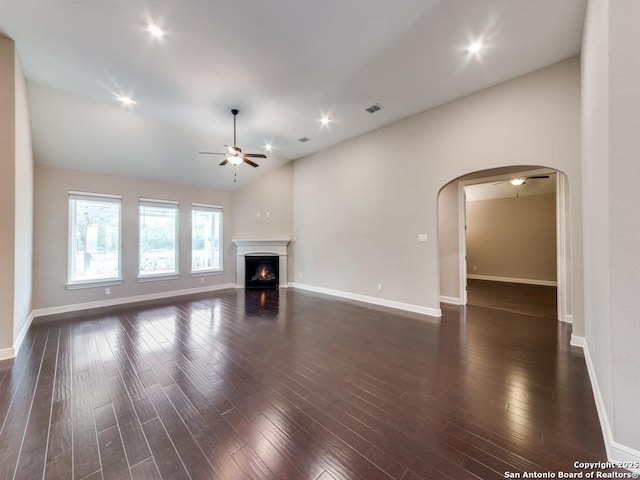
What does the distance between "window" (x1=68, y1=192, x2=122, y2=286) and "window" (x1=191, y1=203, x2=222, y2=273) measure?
1565mm

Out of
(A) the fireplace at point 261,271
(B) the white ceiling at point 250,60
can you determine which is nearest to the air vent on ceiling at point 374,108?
(B) the white ceiling at point 250,60

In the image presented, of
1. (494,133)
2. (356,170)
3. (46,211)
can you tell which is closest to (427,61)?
(494,133)

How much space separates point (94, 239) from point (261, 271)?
3736mm

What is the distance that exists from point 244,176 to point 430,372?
6.11m

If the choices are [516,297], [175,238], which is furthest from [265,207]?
[516,297]

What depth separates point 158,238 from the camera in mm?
6039

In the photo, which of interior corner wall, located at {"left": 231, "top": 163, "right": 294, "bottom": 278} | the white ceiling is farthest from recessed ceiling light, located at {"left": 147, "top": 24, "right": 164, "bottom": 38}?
interior corner wall, located at {"left": 231, "top": 163, "right": 294, "bottom": 278}

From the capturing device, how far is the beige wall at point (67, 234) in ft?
15.0

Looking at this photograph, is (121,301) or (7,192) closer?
(7,192)

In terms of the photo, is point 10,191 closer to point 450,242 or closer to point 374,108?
point 374,108

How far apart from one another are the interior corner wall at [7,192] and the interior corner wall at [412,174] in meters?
5.01

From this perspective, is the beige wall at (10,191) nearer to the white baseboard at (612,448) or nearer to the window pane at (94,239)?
the window pane at (94,239)

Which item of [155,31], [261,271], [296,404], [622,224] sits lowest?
[296,404]

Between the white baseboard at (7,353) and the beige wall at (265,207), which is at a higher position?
the beige wall at (265,207)
